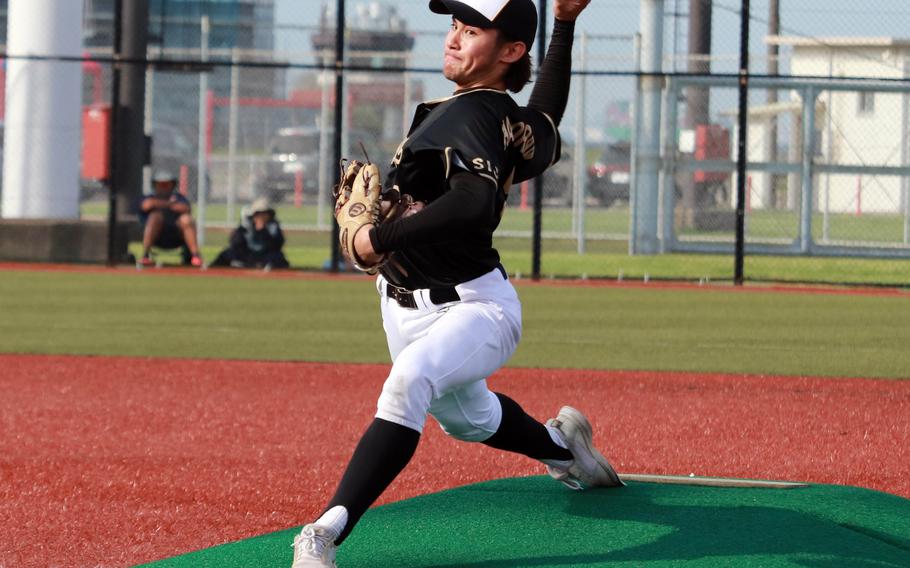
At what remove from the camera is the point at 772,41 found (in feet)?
65.8

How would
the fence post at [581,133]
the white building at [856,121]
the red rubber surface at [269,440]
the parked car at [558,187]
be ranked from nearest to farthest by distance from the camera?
the red rubber surface at [269,440] < the fence post at [581,133] < the white building at [856,121] < the parked car at [558,187]

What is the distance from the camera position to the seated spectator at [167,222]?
59.8ft

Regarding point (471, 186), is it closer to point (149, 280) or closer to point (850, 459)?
point (850, 459)

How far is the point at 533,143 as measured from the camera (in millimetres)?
4184

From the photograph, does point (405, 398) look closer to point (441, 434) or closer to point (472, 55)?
point (472, 55)

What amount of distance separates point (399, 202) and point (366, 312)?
9.65 meters

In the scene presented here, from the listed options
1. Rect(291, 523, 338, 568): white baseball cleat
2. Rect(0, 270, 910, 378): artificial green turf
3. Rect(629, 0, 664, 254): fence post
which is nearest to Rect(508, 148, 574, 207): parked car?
Rect(629, 0, 664, 254): fence post

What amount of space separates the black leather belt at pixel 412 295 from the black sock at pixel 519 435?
64 cm

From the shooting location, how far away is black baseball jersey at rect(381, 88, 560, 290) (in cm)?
390

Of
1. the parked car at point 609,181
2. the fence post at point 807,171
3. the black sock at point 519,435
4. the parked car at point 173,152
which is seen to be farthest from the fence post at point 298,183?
the black sock at point 519,435

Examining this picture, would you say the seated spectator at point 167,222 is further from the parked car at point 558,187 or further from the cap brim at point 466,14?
the parked car at point 558,187

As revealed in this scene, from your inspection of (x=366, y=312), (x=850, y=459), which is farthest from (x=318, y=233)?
(x=850, y=459)

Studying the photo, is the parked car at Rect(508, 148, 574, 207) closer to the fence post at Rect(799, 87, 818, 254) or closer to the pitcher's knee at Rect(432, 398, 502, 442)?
the fence post at Rect(799, 87, 818, 254)

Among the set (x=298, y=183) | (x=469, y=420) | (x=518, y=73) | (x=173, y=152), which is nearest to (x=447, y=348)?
(x=469, y=420)
